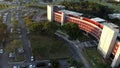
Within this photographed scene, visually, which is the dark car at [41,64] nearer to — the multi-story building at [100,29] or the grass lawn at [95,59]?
the grass lawn at [95,59]

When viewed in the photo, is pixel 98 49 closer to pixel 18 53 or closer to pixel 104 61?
pixel 104 61

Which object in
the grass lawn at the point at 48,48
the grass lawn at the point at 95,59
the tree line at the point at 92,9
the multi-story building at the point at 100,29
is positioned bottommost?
the grass lawn at the point at 95,59

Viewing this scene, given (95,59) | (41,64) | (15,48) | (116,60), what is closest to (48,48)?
(41,64)

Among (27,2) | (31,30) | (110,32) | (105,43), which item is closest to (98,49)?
(105,43)

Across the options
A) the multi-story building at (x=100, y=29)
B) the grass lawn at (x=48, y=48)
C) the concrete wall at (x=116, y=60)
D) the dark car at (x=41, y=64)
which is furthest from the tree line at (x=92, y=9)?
the dark car at (x=41, y=64)

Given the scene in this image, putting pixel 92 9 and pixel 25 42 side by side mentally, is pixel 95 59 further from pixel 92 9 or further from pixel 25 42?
pixel 92 9
